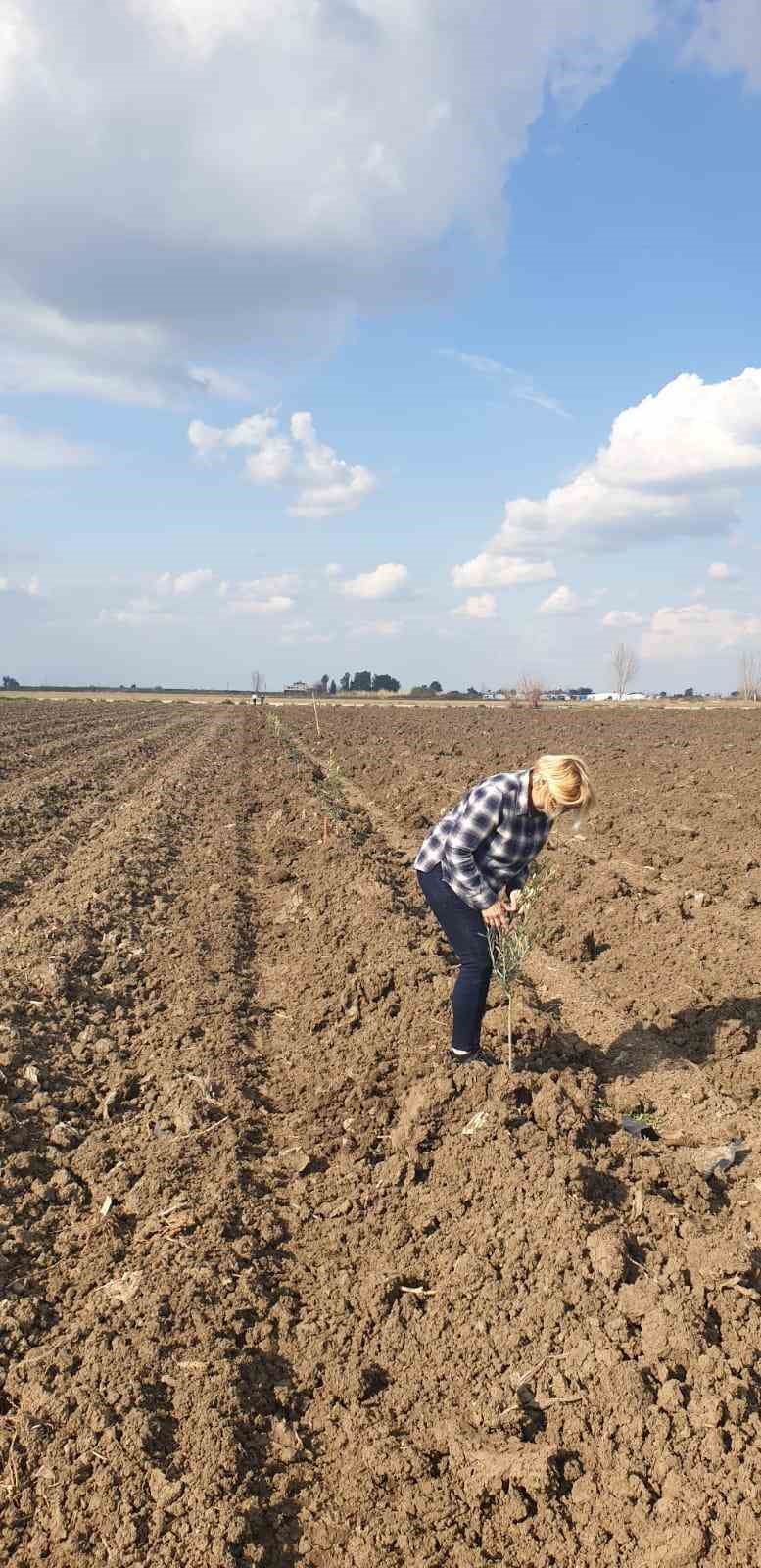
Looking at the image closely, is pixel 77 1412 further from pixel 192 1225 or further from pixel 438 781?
pixel 438 781

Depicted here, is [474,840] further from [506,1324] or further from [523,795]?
[506,1324]

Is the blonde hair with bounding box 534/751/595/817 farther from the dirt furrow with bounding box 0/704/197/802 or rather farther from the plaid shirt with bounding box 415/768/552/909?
the dirt furrow with bounding box 0/704/197/802

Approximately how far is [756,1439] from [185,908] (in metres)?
6.92

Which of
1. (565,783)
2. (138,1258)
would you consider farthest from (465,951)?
(138,1258)

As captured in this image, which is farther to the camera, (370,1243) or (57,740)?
(57,740)

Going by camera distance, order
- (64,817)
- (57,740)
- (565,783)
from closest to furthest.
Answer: (565,783) < (64,817) < (57,740)

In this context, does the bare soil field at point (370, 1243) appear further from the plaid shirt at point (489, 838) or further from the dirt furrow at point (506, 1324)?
the plaid shirt at point (489, 838)

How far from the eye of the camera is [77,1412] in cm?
322

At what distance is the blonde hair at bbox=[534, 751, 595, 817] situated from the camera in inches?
181

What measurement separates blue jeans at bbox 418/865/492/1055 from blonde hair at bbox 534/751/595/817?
2.70 ft

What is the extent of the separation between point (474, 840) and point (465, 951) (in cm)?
71

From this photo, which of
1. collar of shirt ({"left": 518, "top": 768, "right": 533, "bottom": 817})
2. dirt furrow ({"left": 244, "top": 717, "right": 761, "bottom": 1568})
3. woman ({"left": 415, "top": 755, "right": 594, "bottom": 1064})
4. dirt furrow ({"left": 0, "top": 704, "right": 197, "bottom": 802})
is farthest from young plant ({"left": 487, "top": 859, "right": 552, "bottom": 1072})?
dirt furrow ({"left": 0, "top": 704, "right": 197, "bottom": 802})

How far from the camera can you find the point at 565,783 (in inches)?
181

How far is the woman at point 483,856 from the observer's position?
4.70 meters
